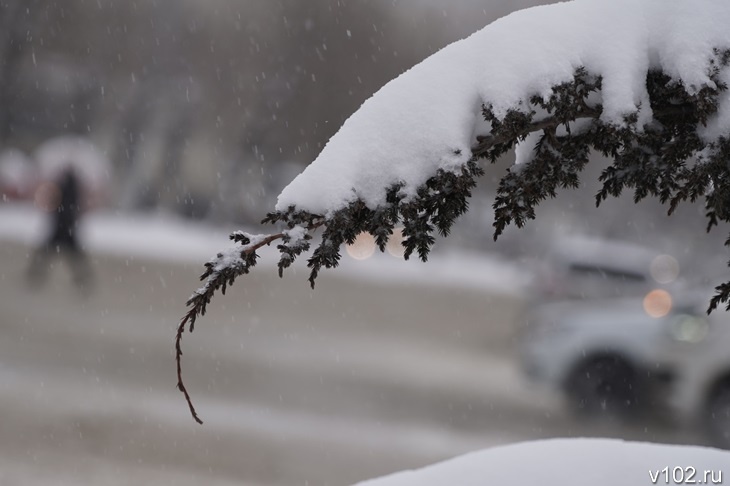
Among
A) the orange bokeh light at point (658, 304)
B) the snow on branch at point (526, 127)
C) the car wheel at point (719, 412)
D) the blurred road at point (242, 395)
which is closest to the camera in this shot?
the snow on branch at point (526, 127)

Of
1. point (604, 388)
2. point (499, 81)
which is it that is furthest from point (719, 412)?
point (499, 81)

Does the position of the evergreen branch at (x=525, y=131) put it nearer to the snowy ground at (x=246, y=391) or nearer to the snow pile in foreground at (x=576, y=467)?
the snow pile in foreground at (x=576, y=467)

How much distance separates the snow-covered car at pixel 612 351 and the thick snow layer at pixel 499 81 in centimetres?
599

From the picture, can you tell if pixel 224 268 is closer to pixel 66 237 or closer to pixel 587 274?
pixel 587 274

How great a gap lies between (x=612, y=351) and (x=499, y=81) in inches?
262

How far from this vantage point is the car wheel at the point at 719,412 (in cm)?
841

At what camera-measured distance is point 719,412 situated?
8508 mm

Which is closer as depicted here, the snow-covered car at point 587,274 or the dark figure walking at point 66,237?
the snow-covered car at point 587,274

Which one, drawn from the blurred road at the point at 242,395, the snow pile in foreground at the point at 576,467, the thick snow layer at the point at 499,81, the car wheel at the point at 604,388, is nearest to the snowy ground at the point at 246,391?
the blurred road at the point at 242,395

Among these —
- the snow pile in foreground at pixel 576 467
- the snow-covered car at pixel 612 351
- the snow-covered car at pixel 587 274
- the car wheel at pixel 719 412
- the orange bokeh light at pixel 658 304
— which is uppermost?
the snow-covered car at pixel 587 274

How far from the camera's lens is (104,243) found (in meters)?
21.0

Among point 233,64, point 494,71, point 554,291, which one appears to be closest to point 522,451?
point 494,71

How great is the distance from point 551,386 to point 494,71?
6982mm

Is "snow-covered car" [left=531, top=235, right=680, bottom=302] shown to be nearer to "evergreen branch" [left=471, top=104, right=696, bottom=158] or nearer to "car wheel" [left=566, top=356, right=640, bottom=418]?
"car wheel" [left=566, top=356, right=640, bottom=418]
